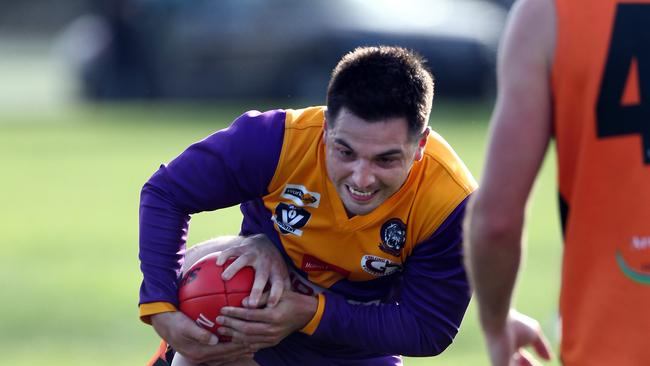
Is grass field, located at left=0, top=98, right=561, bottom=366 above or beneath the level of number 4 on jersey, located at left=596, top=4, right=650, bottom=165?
beneath

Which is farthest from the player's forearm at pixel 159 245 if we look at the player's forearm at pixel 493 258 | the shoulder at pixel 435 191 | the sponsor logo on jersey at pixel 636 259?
the sponsor logo on jersey at pixel 636 259

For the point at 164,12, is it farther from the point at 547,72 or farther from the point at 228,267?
the point at 547,72

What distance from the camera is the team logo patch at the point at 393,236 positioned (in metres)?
4.77

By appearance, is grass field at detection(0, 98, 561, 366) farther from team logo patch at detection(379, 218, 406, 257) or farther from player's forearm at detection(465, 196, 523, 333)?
player's forearm at detection(465, 196, 523, 333)

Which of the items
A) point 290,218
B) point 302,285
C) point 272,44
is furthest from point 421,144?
point 272,44

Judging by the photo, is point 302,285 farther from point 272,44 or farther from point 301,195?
point 272,44

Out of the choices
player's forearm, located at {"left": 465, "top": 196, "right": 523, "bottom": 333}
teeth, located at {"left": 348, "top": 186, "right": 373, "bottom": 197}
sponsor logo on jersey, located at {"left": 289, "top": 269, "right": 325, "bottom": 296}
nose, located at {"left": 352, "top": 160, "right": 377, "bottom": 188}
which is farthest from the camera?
sponsor logo on jersey, located at {"left": 289, "top": 269, "right": 325, "bottom": 296}

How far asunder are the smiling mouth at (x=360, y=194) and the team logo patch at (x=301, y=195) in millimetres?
276

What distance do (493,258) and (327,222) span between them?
5.60 feet

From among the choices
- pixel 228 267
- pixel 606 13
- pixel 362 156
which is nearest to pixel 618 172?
pixel 606 13

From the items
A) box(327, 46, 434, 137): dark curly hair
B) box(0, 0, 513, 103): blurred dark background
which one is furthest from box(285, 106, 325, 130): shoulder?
box(0, 0, 513, 103): blurred dark background

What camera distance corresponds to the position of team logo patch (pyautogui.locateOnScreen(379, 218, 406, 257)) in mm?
4766

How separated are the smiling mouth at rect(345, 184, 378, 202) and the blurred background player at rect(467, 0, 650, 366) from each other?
1327 mm

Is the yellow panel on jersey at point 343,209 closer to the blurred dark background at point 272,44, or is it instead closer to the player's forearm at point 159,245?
the player's forearm at point 159,245
